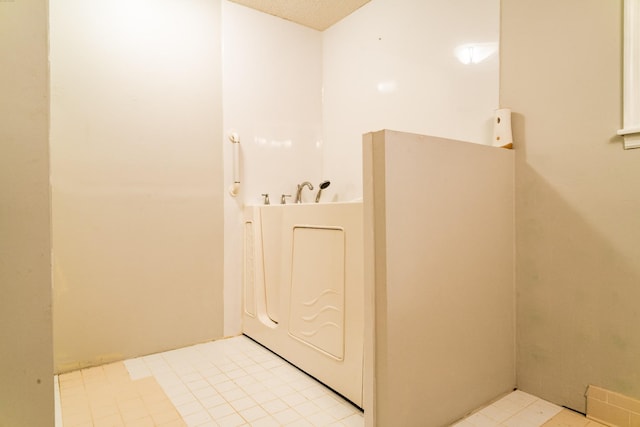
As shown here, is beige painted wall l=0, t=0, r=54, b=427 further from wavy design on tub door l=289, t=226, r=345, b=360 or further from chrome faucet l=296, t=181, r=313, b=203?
chrome faucet l=296, t=181, r=313, b=203

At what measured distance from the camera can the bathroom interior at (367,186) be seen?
1.03 m

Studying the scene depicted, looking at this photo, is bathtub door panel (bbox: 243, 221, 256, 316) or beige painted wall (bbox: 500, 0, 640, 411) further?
bathtub door panel (bbox: 243, 221, 256, 316)

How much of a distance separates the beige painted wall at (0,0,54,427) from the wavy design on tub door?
941 millimetres

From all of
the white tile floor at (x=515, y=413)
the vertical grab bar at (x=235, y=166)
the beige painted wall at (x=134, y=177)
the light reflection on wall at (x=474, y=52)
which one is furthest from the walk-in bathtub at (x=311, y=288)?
the light reflection on wall at (x=474, y=52)

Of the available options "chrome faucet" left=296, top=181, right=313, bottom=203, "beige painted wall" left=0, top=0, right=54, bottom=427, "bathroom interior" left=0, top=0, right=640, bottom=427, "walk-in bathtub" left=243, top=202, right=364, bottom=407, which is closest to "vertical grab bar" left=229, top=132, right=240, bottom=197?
"bathroom interior" left=0, top=0, right=640, bottom=427

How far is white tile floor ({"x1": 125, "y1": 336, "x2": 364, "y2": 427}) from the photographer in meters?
1.26

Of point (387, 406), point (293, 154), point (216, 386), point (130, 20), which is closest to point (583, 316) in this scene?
point (387, 406)

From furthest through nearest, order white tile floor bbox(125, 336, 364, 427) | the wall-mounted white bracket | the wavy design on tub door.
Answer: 1. the wavy design on tub door
2. white tile floor bbox(125, 336, 364, 427)
3. the wall-mounted white bracket

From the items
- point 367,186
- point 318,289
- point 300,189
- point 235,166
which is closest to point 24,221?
point 367,186

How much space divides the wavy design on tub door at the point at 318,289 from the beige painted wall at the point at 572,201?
77 cm

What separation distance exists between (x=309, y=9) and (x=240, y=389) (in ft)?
7.26

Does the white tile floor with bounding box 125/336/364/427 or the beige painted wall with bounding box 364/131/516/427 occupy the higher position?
the beige painted wall with bounding box 364/131/516/427

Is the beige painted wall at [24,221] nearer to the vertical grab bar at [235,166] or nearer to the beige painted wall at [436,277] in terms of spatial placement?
the beige painted wall at [436,277]

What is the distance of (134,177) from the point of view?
1800 mm
